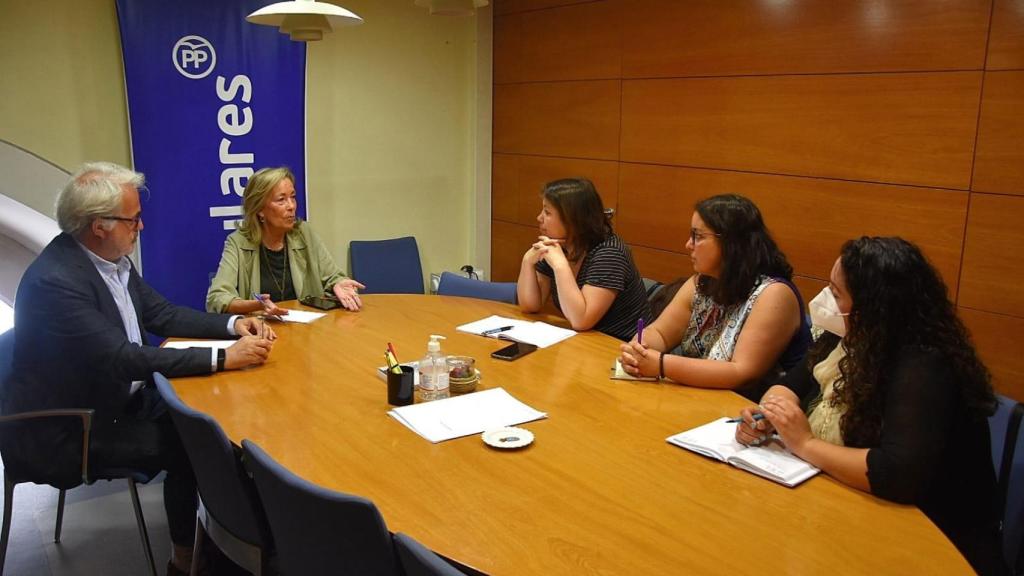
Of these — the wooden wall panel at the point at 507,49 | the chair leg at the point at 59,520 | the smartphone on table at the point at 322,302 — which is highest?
the wooden wall panel at the point at 507,49

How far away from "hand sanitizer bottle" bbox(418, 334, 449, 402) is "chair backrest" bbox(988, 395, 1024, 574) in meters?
1.60

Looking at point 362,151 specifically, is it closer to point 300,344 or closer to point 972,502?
point 300,344

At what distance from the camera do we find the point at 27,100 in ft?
14.6

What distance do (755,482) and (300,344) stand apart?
6.20 feet

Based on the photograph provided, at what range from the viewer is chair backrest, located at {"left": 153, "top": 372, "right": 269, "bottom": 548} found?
2.05 m

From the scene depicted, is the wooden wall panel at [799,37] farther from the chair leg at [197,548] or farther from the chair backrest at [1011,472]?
the chair leg at [197,548]

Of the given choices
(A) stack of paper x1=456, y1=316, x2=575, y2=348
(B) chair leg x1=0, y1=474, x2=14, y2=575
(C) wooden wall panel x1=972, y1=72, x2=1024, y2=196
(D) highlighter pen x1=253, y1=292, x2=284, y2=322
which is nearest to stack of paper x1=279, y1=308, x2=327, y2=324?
(D) highlighter pen x1=253, y1=292, x2=284, y2=322

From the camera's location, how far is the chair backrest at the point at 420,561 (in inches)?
53.2

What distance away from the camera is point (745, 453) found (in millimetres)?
2078

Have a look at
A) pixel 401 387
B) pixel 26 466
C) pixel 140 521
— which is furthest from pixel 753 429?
pixel 26 466

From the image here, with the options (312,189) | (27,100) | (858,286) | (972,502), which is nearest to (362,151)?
(312,189)

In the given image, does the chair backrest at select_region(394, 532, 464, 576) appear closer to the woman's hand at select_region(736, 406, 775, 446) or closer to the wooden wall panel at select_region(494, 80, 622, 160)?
the woman's hand at select_region(736, 406, 775, 446)

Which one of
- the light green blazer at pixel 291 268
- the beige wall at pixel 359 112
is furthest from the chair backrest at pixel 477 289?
the beige wall at pixel 359 112

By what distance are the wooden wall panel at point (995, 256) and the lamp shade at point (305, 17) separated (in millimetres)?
2841
